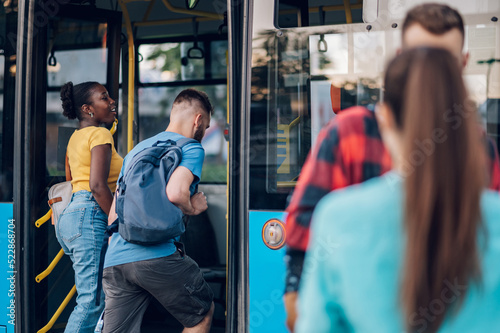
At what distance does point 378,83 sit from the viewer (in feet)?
9.45

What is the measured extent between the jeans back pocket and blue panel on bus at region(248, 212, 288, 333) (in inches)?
44.7

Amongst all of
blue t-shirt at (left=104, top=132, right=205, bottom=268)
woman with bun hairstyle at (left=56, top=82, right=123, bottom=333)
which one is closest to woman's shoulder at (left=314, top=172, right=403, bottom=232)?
blue t-shirt at (left=104, top=132, right=205, bottom=268)

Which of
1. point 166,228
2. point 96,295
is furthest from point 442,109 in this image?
point 96,295

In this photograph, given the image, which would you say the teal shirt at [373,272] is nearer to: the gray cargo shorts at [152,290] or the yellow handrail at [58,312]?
the gray cargo shorts at [152,290]

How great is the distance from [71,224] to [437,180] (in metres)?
2.79

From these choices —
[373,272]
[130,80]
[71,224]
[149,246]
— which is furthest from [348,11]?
[130,80]

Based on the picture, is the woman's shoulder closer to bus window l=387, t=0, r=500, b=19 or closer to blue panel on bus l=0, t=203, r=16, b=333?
bus window l=387, t=0, r=500, b=19

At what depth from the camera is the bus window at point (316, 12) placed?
2988 millimetres

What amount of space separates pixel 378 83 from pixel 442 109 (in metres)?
1.71

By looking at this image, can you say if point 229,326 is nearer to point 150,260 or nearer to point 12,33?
point 150,260

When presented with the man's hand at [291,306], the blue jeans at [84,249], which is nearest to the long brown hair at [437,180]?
the man's hand at [291,306]

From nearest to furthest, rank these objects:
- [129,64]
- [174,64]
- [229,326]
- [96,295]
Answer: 1. [229,326]
2. [96,295]
3. [129,64]
4. [174,64]

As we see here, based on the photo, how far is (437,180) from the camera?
1.19 m

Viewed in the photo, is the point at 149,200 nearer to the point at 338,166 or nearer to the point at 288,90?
the point at 288,90
